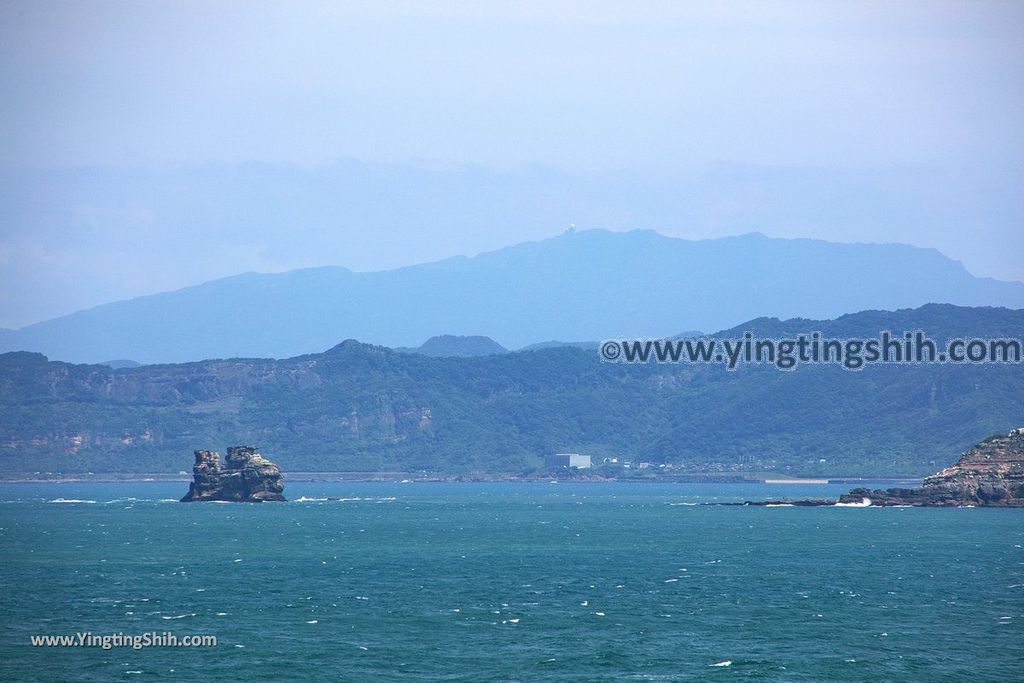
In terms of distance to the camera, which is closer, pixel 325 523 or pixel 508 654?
pixel 508 654

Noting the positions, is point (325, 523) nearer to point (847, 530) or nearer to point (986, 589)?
point (847, 530)

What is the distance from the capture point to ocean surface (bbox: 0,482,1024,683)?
70.9m

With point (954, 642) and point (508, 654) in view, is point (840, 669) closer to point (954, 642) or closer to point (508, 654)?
point (954, 642)

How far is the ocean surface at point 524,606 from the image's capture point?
2793 inches

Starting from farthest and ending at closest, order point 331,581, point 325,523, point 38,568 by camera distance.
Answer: point 325,523, point 38,568, point 331,581

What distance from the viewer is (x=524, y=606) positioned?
92.8 metres

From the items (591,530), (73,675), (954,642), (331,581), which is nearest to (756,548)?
(591,530)

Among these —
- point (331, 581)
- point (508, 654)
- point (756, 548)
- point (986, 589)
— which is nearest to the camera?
point (508, 654)

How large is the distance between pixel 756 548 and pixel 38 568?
66535 millimetres

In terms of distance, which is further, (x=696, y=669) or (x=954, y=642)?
(x=954, y=642)

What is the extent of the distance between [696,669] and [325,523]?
12531 cm

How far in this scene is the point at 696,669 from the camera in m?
70.2

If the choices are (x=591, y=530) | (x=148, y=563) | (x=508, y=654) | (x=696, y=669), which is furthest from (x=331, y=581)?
(x=591, y=530)

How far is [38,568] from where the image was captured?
117438 millimetres
